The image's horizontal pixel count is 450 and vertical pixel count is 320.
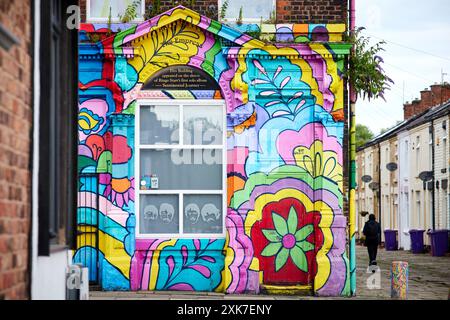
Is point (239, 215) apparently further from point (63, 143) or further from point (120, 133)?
point (63, 143)

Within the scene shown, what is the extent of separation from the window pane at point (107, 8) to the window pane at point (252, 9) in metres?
1.76

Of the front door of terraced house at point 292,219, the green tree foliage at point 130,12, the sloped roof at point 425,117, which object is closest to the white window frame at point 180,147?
the front door of terraced house at point 292,219

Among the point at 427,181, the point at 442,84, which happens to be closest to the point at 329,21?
the point at 427,181

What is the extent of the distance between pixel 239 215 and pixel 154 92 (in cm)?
275

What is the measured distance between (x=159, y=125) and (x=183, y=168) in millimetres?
914

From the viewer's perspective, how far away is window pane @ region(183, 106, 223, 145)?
58.2ft

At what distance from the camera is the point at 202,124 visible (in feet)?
58.3

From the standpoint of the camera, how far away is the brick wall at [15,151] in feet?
17.2

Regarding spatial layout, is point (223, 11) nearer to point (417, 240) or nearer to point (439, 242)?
point (439, 242)

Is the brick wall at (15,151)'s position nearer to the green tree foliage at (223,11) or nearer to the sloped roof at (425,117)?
the green tree foliage at (223,11)

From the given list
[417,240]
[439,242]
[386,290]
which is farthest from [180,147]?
[417,240]

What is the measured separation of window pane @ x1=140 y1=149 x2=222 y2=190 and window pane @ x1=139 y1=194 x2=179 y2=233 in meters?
0.24

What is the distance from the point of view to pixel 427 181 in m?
A: 46.2
